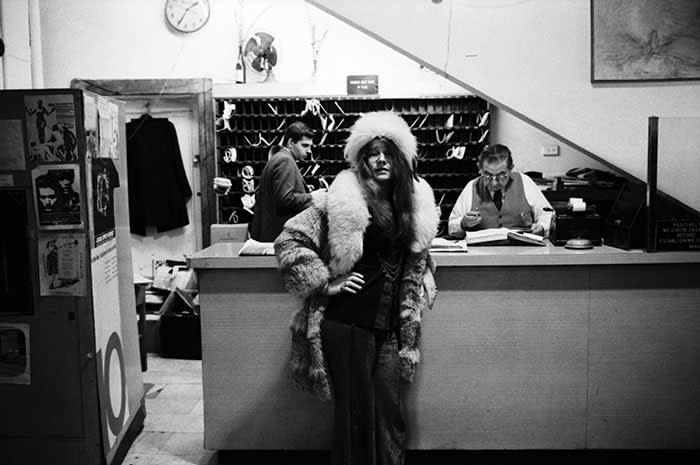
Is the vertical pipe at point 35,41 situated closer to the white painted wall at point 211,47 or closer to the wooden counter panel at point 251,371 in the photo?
the white painted wall at point 211,47

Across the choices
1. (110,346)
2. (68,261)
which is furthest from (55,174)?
(110,346)

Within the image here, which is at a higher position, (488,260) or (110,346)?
(488,260)

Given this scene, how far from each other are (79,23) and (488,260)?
5417mm

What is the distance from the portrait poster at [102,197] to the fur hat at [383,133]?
1103mm

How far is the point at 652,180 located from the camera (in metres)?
3.13

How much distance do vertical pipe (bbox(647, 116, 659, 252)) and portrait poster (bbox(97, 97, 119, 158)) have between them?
2448mm

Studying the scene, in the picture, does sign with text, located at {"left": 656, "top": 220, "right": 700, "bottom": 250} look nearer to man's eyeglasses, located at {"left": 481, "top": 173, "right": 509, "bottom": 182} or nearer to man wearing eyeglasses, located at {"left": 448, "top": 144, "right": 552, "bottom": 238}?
man wearing eyeglasses, located at {"left": 448, "top": 144, "right": 552, "bottom": 238}

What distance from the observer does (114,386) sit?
10.2ft

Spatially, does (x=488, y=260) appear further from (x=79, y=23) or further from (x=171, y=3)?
(x=79, y=23)

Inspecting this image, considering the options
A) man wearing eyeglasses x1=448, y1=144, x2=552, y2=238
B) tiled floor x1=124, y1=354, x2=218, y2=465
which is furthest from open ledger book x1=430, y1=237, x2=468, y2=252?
tiled floor x1=124, y1=354, x2=218, y2=465

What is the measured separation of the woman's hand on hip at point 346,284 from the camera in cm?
254

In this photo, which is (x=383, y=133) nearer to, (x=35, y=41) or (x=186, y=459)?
(x=186, y=459)

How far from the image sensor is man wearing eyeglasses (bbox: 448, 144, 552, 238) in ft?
14.0

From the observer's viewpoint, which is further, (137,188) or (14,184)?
(137,188)
